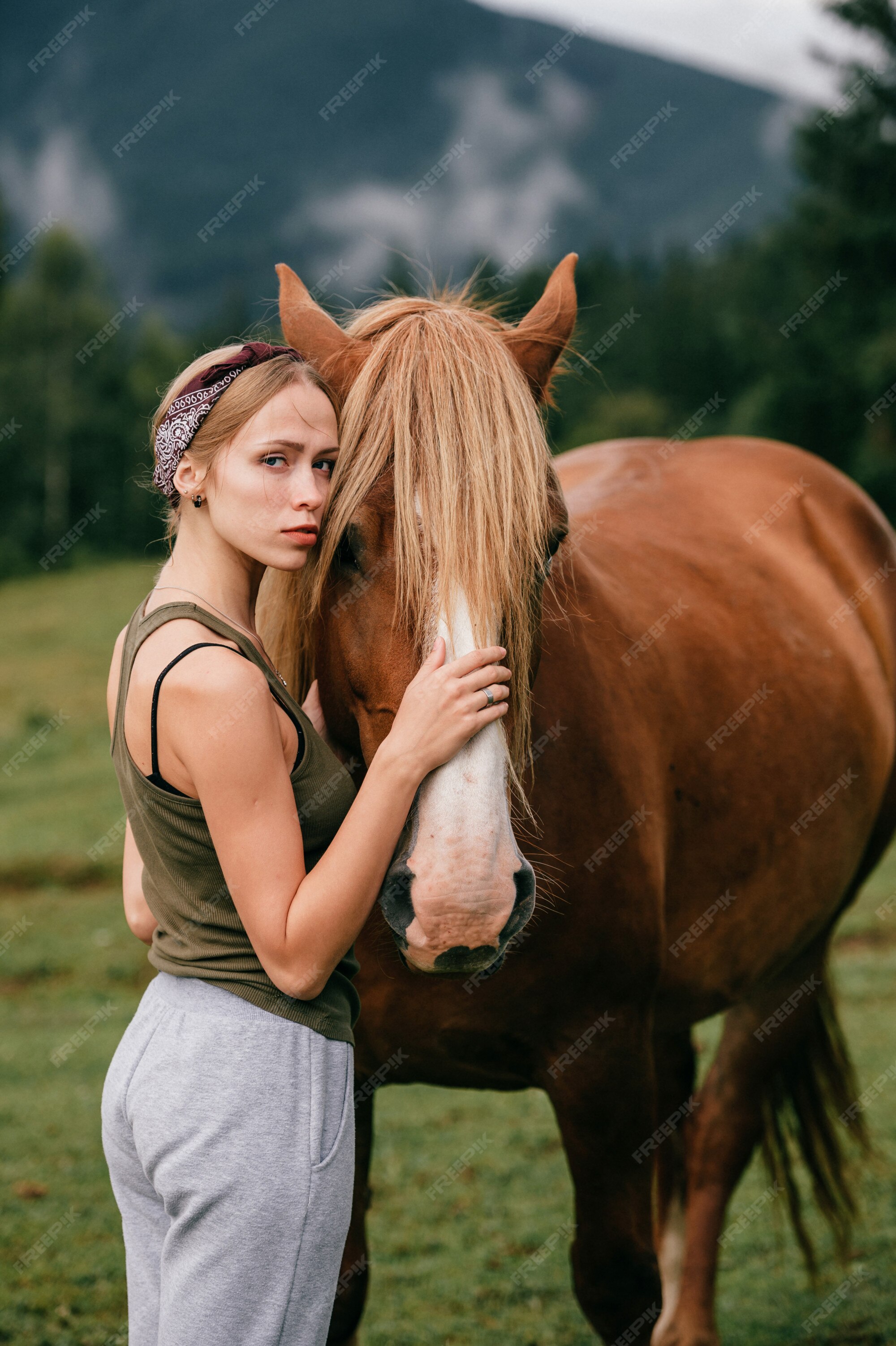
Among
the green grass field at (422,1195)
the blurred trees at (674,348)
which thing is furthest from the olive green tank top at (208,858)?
the blurred trees at (674,348)

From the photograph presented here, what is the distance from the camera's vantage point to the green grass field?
3.47 meters

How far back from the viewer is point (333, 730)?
192 centimetres

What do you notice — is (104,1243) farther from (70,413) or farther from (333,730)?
(70,413)

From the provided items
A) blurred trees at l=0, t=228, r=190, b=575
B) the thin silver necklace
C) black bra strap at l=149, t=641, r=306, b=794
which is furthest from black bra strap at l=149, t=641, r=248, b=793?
blurred trees at l=0, t=228, r=190, b=575

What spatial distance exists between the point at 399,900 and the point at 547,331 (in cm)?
112

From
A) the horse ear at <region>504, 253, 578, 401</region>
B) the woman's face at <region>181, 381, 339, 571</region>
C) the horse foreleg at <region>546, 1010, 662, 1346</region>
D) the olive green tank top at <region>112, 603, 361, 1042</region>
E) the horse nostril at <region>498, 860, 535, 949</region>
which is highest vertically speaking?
the horse ear at <region>504, 253, 578, 401</region>

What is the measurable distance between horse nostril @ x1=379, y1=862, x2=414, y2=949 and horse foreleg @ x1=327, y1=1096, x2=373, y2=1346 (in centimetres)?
111

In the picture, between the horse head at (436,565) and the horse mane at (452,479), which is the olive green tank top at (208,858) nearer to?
the horse head at (436,565)

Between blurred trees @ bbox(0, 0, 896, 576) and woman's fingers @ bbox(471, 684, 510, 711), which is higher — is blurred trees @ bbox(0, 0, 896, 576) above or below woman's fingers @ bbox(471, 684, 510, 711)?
below

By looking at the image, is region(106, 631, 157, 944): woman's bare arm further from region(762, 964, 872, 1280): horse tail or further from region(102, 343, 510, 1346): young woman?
region(762, 964, 872, 1280): horse tail

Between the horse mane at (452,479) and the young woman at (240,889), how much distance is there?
11 centimetres

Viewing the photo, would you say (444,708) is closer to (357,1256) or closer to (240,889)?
(240,889)

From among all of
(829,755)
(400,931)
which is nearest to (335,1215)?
(400,931)

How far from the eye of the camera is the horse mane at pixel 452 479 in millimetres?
1562
